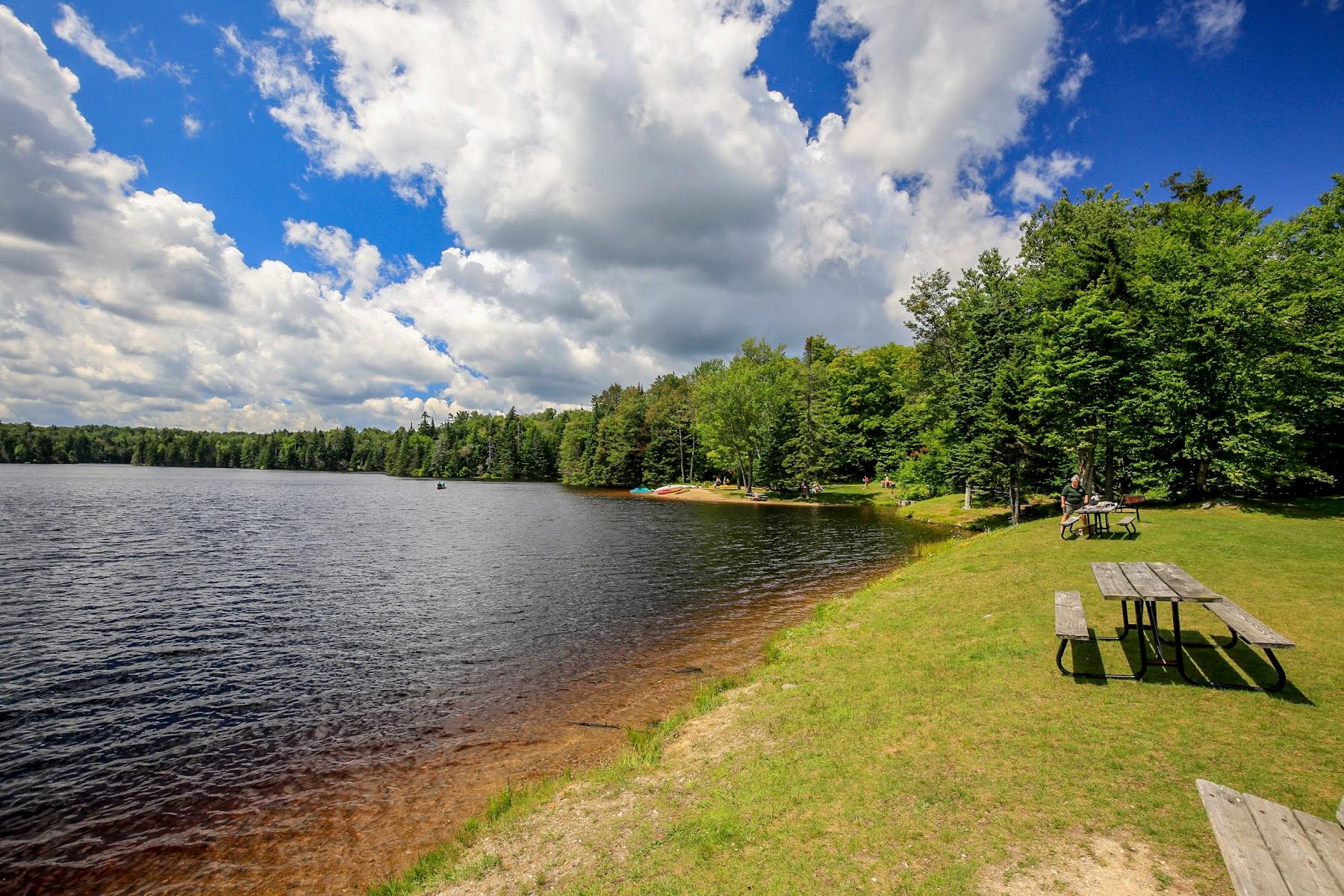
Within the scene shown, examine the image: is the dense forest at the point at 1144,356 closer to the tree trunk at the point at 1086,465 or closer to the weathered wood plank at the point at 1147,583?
the tree trunk at the point at 1086,465

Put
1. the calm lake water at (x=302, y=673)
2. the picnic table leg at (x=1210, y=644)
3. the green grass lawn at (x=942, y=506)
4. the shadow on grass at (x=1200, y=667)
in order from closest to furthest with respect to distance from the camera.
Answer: the shadow on grass at (x=1200, y=667) < the calm lake water at (x=302, y=673) < the picnic table leg at (x=1210, y=644) < the green grass lawn at (x=942, y=506)

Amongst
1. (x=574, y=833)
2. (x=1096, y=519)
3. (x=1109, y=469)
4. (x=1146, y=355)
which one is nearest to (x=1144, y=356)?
(x=1146, y=355)

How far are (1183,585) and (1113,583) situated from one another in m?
0.99

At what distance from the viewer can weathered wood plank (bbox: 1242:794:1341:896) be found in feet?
12.4

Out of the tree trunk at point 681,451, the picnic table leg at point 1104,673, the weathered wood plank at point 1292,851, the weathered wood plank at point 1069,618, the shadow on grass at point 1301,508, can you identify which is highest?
the tree trunk at point 681,451

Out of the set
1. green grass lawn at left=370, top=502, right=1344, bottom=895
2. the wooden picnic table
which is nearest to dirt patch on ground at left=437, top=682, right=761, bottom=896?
green grass lawn at left=370, top=502, right=1344, bottom=895

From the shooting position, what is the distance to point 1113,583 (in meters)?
9.73

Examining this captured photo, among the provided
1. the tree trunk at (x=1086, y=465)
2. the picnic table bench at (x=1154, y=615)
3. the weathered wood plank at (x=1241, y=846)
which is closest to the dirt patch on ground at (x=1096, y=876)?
the weathered wood plank at (x=1241, y=846)

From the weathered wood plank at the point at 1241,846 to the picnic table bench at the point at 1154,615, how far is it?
14.0 feet

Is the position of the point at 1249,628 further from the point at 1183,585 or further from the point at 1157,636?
the point at 1157,636

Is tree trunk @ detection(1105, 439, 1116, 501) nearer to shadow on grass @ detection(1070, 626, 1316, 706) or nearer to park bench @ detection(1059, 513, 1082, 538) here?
park bench @ detection(1059, 513, 1082, 538)

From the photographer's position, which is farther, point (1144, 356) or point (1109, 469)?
point (1109, 469)

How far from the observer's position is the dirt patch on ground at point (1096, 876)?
16.4ft

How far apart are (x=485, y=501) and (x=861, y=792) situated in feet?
253
